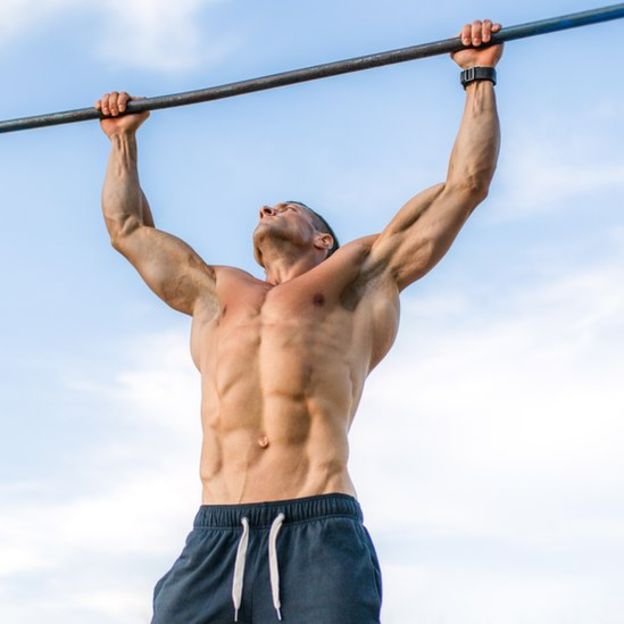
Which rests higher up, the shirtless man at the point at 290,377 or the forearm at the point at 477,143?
the forearm at the point at 477,143

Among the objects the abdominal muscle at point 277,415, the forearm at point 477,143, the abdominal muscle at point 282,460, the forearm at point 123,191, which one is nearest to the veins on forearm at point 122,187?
the forearm at point 123,191

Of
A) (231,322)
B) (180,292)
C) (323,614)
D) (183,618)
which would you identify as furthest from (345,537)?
(180,292)

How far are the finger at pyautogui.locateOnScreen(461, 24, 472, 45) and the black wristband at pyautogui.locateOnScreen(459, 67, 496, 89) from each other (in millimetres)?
127

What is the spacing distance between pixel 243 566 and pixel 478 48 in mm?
2239

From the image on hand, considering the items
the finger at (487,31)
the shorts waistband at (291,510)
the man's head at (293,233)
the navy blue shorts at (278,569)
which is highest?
the finger at (487,31)

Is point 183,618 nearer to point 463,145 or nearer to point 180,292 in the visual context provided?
point 180,292

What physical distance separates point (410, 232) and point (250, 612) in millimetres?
1658

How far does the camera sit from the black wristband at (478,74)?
18.3 feet

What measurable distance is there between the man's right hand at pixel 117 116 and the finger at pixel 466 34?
152cm

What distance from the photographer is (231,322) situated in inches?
219

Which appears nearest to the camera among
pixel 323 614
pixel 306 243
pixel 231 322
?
pixel 323 614

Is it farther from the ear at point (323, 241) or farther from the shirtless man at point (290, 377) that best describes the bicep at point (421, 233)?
the ear at point (323, 241)

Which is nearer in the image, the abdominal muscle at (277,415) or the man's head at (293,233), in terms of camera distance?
the abdominal muscle at (277,415)

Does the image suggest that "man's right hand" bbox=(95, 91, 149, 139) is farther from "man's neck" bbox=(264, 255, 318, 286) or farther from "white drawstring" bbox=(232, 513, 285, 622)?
"white drawstring" bbox=(232, 513, 285, 622)
